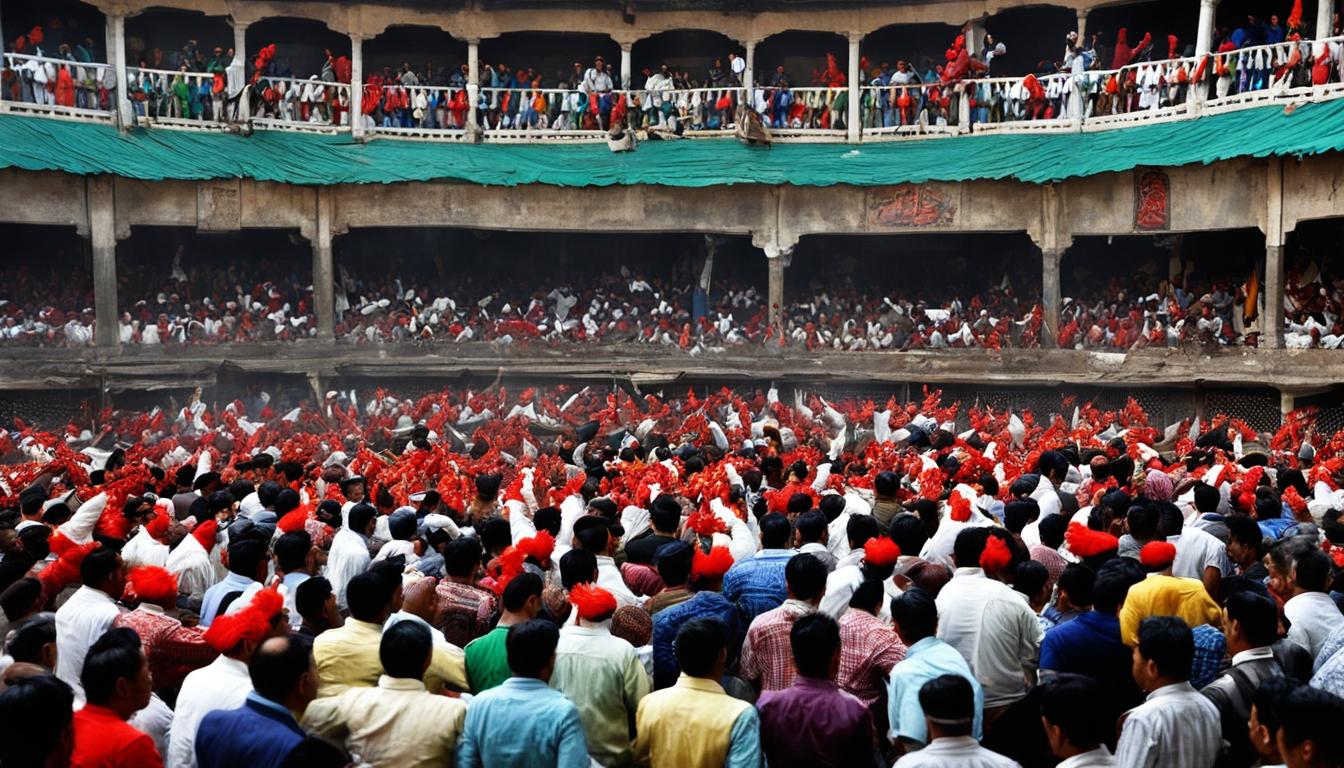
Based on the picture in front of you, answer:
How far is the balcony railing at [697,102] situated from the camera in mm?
25906

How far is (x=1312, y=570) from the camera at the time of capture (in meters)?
7.29

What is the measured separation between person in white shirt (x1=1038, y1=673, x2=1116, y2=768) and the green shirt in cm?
259

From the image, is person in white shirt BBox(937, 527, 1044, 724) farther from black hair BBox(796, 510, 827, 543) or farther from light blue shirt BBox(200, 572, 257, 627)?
light blue shirt BBox(200, 572, 257, 627)

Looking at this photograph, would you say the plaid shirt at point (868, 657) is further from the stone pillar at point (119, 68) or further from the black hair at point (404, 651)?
the stone pillar at point (119, 68)

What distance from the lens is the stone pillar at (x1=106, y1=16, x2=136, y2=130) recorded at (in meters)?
27.6

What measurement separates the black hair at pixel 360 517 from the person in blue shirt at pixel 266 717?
4252 millimetres

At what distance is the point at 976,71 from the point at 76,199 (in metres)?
18.9

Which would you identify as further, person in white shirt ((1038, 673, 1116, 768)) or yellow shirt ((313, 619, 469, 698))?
yellow shirt ((313, 619, 469, 698))

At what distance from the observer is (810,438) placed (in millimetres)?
20984

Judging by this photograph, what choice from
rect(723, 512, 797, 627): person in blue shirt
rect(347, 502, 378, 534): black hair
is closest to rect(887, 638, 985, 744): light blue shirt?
rect(723, 512, 797, 627): person in blue shirt

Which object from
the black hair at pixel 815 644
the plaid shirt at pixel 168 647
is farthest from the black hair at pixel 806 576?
the plaid shirt at pixel 168 647

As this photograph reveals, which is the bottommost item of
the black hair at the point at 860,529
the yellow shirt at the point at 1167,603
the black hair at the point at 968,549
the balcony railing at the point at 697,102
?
the yellow shirt at the point at 1167,603

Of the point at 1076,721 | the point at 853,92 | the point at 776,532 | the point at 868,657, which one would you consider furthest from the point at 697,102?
the point at 1076,721

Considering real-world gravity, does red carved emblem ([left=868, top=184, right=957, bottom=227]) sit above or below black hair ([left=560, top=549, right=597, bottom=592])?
above
